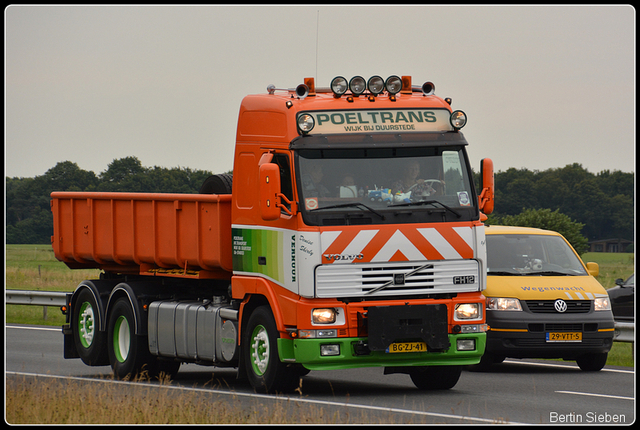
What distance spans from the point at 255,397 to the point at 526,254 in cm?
556

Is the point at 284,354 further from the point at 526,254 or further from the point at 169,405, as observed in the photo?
the point at 526,254

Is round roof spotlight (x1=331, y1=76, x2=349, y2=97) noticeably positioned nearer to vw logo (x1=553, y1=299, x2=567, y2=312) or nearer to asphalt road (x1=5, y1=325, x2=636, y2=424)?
asphalt road (x1=5, y1=325, x2=636, y2=424)

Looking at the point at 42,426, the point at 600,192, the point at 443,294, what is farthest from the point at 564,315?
the point at 600,192

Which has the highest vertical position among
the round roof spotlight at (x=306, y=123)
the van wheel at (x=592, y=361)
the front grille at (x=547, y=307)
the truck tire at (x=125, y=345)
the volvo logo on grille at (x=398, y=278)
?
the round roof spotlight at (x=306, y=123)

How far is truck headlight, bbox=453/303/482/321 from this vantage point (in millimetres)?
11805

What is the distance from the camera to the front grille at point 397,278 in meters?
11.3

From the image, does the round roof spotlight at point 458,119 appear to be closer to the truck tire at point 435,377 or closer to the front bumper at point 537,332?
the truck tire at point 435,377

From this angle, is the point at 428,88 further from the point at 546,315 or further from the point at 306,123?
the point at 546,315

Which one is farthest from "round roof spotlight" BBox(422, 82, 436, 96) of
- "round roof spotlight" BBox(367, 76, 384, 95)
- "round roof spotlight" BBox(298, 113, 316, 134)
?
"round roof spotlight" BBox(298, 113, 316, 134)

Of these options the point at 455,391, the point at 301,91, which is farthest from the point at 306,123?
the point at 455,391

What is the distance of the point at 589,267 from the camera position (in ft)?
49.4

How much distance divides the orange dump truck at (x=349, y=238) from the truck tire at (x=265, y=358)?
0.07 ft

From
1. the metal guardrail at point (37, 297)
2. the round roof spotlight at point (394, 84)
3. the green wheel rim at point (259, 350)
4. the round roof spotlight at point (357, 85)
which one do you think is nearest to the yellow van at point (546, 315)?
the round roof spotlight at point (394, 84)

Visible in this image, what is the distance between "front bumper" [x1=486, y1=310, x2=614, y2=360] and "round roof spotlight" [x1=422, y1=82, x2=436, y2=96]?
3.46 m
